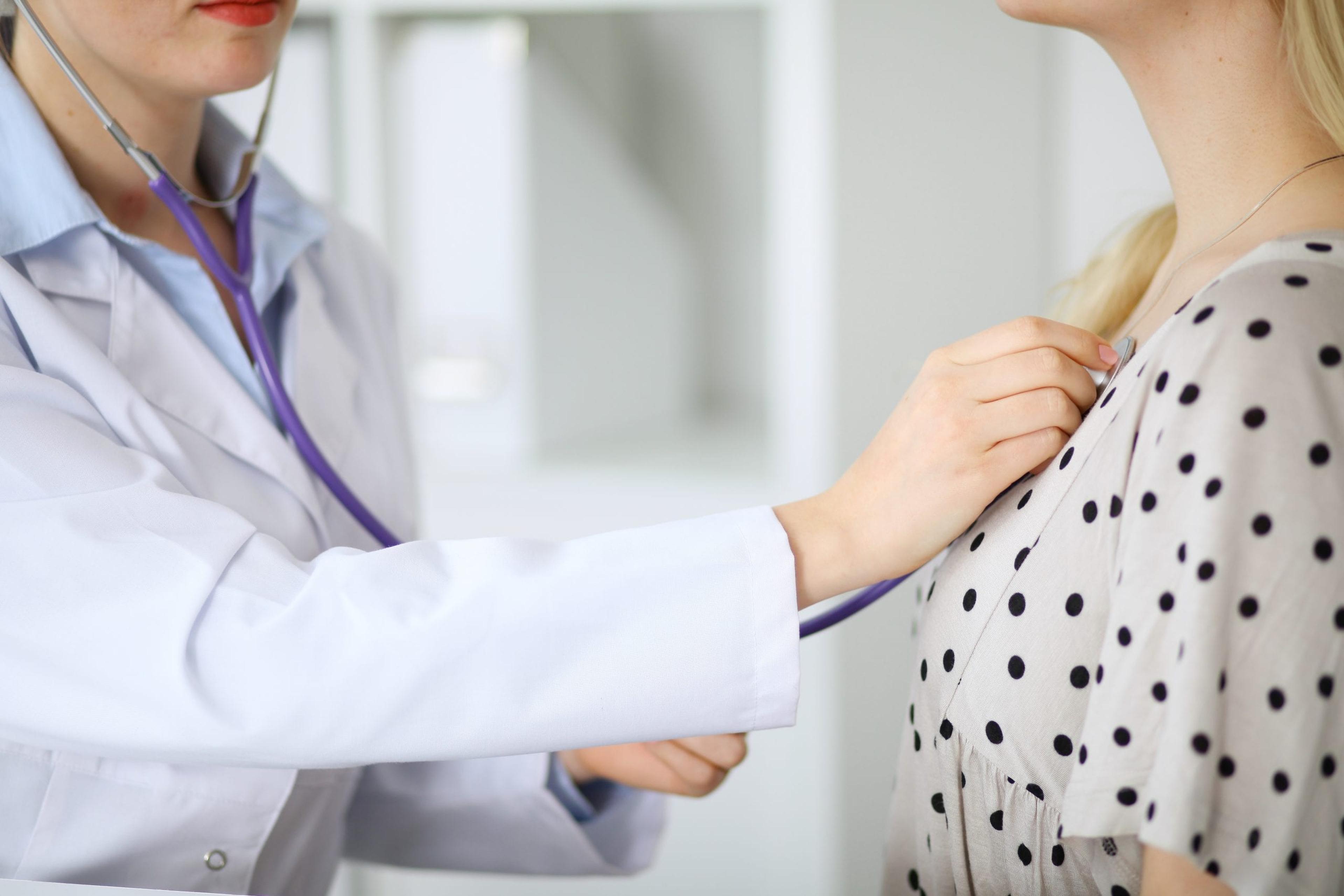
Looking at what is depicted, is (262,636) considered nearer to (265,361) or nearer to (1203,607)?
(265,361)

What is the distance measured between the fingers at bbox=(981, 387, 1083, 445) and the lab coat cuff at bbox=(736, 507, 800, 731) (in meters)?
0.14

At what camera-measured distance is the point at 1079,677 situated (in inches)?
22.9

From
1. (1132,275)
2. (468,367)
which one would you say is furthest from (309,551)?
(468,367)

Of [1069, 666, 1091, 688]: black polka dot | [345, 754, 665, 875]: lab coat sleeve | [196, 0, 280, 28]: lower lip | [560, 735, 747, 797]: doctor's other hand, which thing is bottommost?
[345, 754, 665, 875]: lab coat sleeve

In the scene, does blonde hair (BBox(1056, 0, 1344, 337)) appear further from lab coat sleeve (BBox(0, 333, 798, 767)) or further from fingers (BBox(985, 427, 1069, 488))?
lab coat sleeve (BBox(0, 333, 798, 767))

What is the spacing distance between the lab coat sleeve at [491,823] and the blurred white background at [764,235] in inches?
30.6

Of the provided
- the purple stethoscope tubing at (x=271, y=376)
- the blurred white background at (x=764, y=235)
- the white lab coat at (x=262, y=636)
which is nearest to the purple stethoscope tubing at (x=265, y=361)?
the purple stethoscope tubing at (x=271, y=376)

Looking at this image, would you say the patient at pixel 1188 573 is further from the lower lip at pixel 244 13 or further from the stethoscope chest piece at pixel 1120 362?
the lower lip at pixel 244 13

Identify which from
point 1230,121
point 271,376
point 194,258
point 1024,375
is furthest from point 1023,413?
point 194,258

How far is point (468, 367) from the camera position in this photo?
209 centimetres

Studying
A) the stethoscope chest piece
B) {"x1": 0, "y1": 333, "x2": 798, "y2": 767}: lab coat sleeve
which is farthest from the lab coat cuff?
the stethoscope chest piece

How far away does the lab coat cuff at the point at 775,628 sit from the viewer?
0.62 metres

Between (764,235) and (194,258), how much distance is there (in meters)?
1.37

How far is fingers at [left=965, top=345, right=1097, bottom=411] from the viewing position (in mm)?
597
